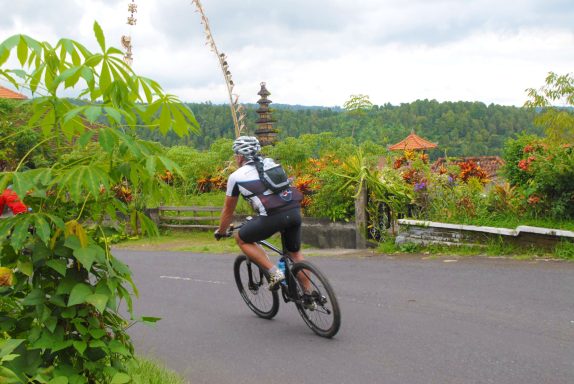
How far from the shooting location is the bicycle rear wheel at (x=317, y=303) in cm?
646

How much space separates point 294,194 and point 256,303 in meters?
1.85

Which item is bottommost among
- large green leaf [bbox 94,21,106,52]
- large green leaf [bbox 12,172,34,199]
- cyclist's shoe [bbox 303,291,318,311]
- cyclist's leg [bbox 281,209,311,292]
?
cyclist's shoe [bbox 303,291,318,311]

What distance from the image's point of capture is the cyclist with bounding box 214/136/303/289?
6656 mm

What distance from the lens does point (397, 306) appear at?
8023mm

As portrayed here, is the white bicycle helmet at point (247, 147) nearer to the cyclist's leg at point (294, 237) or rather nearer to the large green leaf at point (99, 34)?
the cyclist's leg at point (294, 237)

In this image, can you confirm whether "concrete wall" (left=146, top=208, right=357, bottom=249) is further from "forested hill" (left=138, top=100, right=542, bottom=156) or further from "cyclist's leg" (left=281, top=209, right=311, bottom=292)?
"forested hill" (left=138, top=100, right=542, bottom=156)

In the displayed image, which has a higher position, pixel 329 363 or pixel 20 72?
pixel 20 72

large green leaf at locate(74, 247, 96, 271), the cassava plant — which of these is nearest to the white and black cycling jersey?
the cassava plant

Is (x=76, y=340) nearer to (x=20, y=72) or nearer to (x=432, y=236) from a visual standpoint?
(x=20, y=72)

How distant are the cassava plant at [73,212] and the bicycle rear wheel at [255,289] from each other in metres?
4.07

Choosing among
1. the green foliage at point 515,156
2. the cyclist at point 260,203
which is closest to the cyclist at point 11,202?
the cyclist at point 260,203

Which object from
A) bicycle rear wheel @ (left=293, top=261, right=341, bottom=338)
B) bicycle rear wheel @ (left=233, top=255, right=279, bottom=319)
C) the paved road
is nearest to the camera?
the paved road

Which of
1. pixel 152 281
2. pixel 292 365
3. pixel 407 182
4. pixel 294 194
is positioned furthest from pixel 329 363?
pixel 407 182

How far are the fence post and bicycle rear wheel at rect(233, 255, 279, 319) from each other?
6069 mm
